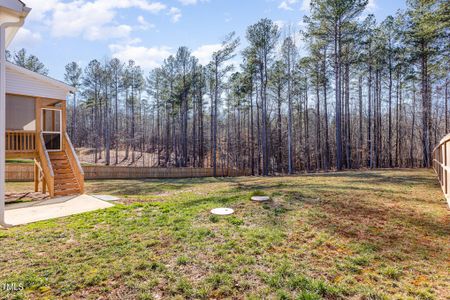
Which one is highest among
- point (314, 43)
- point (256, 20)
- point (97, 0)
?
point (256, 20)

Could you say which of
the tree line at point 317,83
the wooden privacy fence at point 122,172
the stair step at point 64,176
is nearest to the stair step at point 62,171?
the stair step at point 64,176

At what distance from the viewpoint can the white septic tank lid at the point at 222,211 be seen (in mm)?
5184

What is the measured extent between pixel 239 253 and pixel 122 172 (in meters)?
16.2

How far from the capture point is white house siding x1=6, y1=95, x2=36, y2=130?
11.2 metres

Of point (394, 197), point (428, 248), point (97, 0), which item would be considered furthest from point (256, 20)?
point (428, 248)

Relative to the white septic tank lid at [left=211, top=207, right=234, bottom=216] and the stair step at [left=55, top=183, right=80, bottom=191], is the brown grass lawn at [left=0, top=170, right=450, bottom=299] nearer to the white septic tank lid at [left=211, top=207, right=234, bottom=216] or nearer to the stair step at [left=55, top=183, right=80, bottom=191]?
the white septic tank lid at [left=211, top=207, right=234, bottom=216]

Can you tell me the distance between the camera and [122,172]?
689 inches

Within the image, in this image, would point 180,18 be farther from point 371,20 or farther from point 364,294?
point 371,20

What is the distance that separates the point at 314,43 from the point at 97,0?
15.6 metres

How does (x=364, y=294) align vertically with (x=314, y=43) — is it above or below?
below

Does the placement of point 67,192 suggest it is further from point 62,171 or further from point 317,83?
point 317,83

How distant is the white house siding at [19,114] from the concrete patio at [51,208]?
6.40 m

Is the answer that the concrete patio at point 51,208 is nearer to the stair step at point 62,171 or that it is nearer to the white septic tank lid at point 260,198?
the stair step at point 62,171

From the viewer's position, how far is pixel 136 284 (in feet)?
9.10
